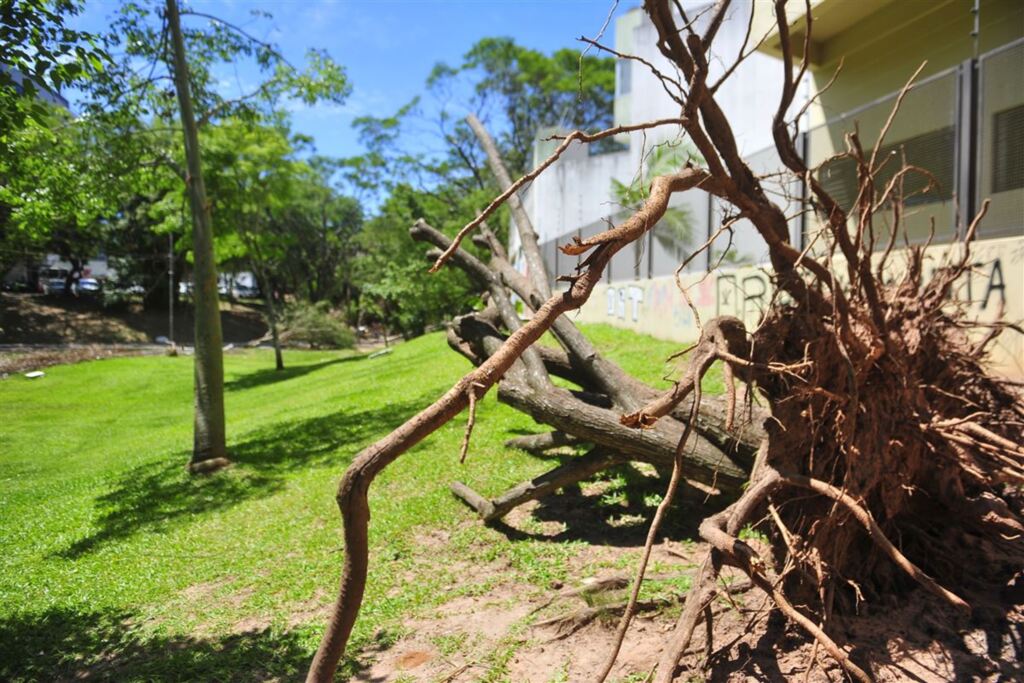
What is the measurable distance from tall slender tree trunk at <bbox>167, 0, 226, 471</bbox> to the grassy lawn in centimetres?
55

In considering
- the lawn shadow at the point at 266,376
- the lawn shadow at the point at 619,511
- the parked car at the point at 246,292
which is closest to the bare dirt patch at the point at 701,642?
the lawn shadow at the point at 619,511

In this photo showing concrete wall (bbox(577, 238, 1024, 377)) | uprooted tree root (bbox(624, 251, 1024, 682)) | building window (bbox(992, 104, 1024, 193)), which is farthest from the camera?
building window (bbox(992, 104, 1024, 193))

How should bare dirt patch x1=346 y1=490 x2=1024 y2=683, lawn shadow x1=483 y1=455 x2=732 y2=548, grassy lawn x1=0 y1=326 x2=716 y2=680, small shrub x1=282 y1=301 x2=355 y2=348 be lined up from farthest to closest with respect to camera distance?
small shrub x1=282 y1=301 x2=355 y2=348 < lawn shadow x1=483 y1=455 x2=732 y2=548 < grassy lawn x1=0 y1=326 x2=716 y2=680 < bare dirt patch x1=346 y1=490 x2=1024 y2=683

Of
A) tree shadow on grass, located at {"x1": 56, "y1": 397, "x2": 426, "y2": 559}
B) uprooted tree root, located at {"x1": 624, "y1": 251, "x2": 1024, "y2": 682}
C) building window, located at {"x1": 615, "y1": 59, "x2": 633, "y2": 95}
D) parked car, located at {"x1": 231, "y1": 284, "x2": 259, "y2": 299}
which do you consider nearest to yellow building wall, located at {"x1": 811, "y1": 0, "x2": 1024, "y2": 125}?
uprooted tree root, located at {"x1": 624, "y1": 251, "x2": 1024, "y2": 682}

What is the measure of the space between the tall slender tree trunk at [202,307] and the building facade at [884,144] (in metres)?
5.36

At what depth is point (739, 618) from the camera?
152 inches

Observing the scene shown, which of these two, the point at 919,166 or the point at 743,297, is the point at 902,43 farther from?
the point at 743,297

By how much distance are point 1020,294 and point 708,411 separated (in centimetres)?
345

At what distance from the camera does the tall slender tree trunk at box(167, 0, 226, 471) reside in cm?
921

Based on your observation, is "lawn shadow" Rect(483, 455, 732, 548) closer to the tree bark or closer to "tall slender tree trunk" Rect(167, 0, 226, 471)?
the tree bark

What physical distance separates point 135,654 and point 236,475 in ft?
14.9

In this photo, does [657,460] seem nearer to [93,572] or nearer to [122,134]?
Result: [93,572]

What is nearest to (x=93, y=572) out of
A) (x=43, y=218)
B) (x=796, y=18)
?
(x=43, y=218)

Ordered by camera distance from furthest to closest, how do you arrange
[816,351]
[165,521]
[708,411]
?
[165,521]
[708,411]
[816,351]
